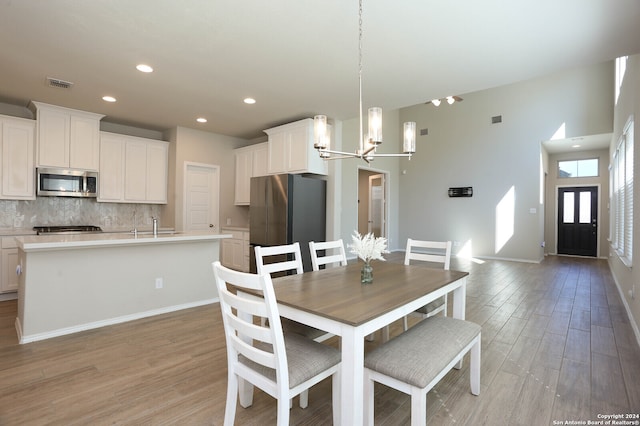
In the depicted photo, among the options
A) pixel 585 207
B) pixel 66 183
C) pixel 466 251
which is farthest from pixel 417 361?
pixel 585 207

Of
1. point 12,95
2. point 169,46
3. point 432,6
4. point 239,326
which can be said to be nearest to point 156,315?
point 239,326

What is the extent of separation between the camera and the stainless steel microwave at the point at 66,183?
444 centimetres

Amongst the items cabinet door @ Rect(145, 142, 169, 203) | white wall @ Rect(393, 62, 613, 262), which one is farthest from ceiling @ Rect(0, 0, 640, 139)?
white wall @ Rect(393, 62, 613, 262)

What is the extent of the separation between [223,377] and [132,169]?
176 inches

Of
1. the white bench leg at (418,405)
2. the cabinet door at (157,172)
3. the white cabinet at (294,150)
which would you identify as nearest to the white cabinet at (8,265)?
the cabinet door at (157,172)

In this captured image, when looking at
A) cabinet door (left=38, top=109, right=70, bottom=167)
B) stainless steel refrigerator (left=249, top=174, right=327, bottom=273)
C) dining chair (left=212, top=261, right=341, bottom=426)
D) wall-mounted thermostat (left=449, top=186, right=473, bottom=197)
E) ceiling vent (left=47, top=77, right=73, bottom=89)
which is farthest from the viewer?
wall-mounted thermostat (left=449, top=186, right=473, bottom=197)

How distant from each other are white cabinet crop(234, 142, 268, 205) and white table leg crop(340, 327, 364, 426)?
4.65 meters

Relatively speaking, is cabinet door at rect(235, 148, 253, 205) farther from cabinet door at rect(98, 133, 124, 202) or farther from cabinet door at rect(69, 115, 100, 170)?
cabinet door at rect(69, 115, 100, 170)

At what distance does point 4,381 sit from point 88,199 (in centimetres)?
375

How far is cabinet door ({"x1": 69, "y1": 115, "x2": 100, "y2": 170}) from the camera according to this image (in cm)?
462

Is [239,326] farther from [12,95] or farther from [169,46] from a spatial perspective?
[12,95]

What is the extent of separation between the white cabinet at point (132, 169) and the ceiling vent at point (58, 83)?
1298 millimetres

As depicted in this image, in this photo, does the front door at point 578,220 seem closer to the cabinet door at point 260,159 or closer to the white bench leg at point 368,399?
the cabinet door at point 260,159

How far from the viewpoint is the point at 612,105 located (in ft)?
20.1
